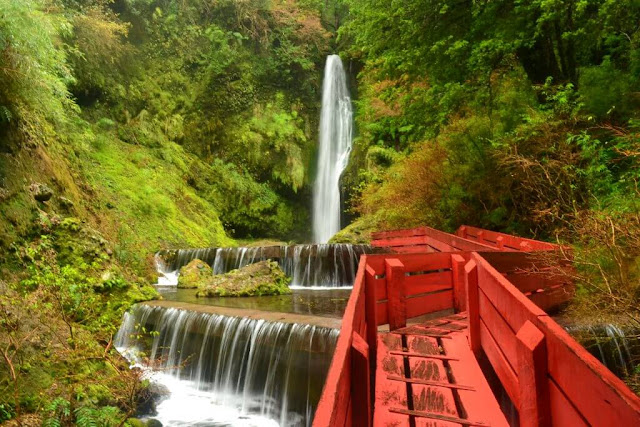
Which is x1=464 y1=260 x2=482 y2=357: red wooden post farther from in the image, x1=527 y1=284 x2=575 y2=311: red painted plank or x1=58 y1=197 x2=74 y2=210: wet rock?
x1=58 y1=197 x2=74 y2=210: wet rock

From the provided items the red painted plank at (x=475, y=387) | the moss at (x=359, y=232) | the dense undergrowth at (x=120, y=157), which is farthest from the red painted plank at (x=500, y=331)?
the moss at (x=359, y=232)

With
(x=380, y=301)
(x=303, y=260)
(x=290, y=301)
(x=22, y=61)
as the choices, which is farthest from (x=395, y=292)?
(x=303, y=260)

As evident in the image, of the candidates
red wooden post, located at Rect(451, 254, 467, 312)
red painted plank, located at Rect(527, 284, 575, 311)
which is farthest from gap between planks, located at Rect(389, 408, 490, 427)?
red painted plank, located at Rect(527, 284, 575, 311)

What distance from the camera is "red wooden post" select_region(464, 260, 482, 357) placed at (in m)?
4.38

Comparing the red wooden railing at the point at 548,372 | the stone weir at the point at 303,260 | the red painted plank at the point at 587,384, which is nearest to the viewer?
the red painted plank at the point at 587,384

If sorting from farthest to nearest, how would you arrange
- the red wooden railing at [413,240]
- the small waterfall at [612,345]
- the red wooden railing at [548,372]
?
1. the red wooden railing at [413,240]
2. the small waterfall at [612,345]
3. the red wooden railing at [548,372]

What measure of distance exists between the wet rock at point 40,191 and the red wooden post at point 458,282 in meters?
8.85

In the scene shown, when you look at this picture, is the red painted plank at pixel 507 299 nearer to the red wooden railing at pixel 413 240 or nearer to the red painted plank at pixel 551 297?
the red painted plank at pixel 551 297

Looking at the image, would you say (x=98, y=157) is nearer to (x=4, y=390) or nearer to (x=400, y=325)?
(x=4, y=390)

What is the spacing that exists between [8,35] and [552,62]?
11691 mm

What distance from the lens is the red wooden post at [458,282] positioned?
579 cm

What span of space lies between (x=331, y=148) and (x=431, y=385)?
2372cm

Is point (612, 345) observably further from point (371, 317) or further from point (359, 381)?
point (359, 381)

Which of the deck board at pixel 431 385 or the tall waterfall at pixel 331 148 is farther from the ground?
the tall waterfall at pixel 331 148
